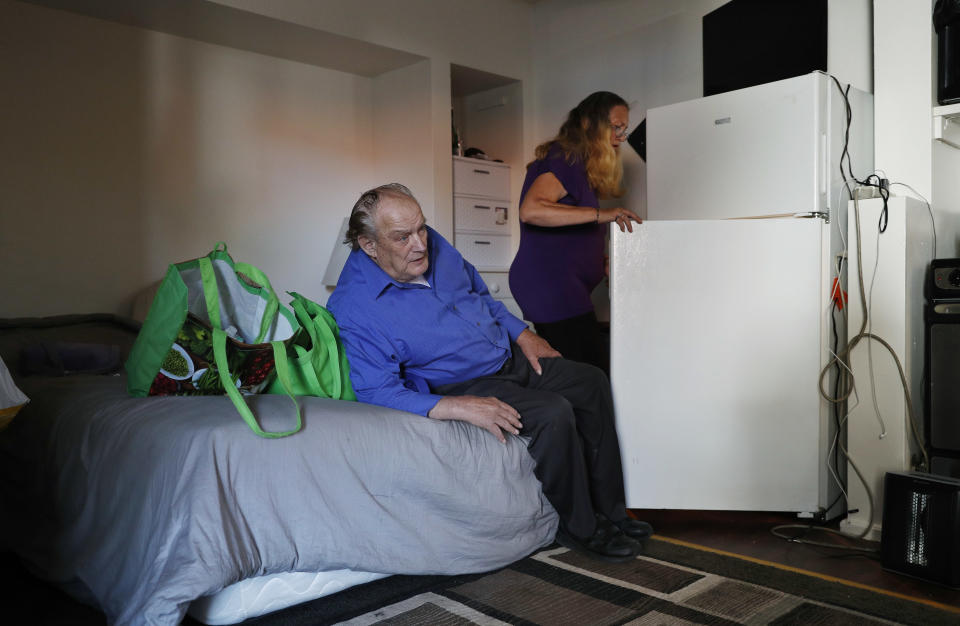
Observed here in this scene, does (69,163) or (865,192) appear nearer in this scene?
(865,192)

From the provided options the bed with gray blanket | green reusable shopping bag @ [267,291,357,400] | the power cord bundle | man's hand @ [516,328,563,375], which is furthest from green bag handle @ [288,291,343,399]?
the power cord bundle

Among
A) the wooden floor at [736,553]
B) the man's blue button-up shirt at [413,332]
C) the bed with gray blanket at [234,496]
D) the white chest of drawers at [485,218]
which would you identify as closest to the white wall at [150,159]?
the white chest of drawers at [485,218]

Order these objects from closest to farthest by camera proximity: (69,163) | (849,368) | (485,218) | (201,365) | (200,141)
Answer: (201,365) → (849,368) → (69,163) → (200,141) → (485,218)

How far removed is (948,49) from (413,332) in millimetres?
1720

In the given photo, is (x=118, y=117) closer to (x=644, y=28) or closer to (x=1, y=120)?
(x=1, y=120)

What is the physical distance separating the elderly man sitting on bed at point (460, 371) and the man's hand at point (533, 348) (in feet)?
0.04

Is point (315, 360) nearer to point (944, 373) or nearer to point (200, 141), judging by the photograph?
point (944, 373)

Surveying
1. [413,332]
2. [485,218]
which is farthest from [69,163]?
[413,332]

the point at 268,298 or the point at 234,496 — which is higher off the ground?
the point at 268,298

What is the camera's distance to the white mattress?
1.56 metres

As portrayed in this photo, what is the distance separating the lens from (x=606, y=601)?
67.9 inches

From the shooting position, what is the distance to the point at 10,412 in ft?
4.88

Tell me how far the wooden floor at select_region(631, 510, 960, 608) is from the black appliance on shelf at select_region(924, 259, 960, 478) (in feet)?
1.07

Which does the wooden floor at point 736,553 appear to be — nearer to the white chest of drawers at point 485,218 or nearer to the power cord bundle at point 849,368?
the power cord bundle at point 849,368
